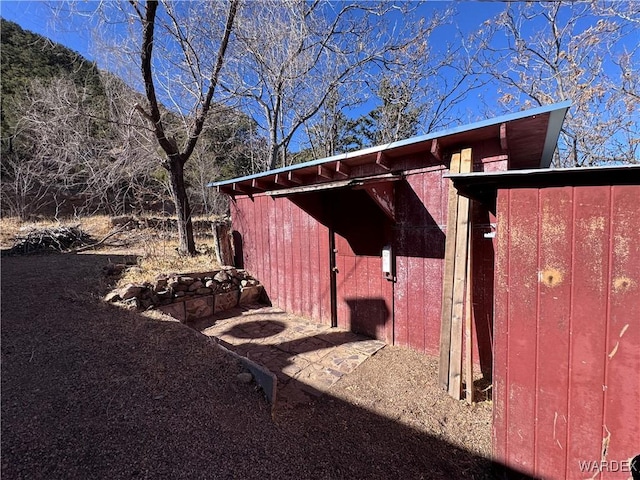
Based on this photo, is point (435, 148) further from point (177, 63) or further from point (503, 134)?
point (177, 63)

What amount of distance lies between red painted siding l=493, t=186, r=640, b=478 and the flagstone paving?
174 cm

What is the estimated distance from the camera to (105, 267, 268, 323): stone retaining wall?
452 cm

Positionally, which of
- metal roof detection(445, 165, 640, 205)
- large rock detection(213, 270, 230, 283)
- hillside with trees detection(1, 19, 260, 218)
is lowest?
large rock detection(213, 270, 230, 283)

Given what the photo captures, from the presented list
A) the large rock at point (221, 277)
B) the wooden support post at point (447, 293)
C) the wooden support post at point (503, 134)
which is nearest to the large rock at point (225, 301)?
the large rock at point (221, 277)

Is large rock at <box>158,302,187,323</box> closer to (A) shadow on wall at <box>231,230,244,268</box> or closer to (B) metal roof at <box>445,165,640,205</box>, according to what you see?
(A) shadow on wall at <box>231,230,244,268</box>

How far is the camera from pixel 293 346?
4.04 meters

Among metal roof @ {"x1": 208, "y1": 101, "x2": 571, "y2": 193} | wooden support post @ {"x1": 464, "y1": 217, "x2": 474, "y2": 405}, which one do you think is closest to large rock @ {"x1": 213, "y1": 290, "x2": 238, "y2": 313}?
metal roof @ {"x1": 208, "y1": 101, "x2": 571, "y2": 193}

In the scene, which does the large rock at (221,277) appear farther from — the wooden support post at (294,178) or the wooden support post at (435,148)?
the wooden support post at (435,148)

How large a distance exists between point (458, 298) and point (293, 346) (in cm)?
229

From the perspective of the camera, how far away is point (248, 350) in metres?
3.94

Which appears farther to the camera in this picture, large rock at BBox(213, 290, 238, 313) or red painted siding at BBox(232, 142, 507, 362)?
large rock at BBox(213, 290, 238, 313)

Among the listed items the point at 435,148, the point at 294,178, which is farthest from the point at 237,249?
the point at 435,148

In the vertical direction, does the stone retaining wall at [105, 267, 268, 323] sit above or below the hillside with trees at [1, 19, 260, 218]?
below

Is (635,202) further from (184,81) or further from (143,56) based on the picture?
(184,81)
